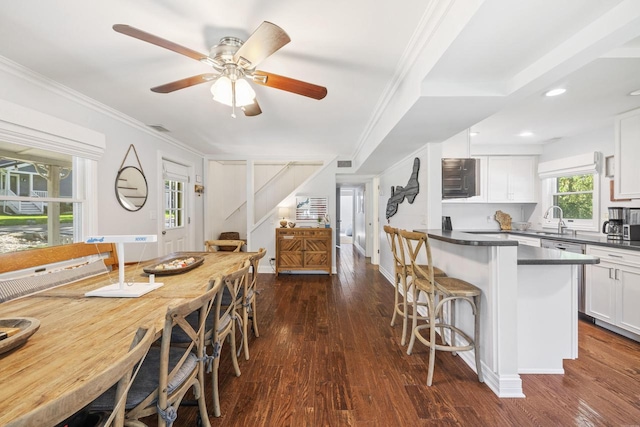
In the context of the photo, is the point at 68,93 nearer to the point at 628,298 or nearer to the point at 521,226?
the point at 628,298

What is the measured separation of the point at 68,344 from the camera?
0.96m

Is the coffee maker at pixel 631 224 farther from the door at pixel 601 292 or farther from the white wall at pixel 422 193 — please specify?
the white wall at pixel 422 193

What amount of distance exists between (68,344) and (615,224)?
15.2 feet

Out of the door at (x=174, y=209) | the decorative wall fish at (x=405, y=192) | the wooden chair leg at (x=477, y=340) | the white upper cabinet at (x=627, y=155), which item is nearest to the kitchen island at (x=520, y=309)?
the wooden chair leg at (x=477, y=340)

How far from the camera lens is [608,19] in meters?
1.22

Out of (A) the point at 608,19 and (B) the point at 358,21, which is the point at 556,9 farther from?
(B) the point at 358,21

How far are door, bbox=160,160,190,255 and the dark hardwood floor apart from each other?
7.79 feet

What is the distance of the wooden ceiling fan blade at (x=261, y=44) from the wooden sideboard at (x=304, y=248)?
3.38 m

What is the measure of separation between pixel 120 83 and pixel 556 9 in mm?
3076

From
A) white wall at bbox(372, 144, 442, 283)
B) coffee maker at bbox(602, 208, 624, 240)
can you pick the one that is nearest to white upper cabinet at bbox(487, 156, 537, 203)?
coffee maker at bbox(602, 208, 624, 240)

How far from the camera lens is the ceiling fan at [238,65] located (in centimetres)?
140

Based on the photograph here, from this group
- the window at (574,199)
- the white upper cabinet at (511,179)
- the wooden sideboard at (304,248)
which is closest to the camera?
the window at (574,199)

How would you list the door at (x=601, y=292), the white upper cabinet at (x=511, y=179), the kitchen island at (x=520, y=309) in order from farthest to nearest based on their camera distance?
1. the white upper cabinet at (x=511, y=179)
2. the door at (x=601, y=292)
3. the kitchen island at (x=520, y=309)

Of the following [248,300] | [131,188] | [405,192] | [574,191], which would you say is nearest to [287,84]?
[248,300]
